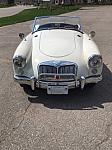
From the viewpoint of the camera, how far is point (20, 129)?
5008 mm

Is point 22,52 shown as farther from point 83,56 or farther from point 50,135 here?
point 50,135

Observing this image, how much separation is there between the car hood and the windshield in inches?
11.9

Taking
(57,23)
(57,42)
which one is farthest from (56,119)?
(57,23)

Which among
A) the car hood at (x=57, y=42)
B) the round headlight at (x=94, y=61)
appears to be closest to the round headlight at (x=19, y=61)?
the car hood at (x=57, y=42)

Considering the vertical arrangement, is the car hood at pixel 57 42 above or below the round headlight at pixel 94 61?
above

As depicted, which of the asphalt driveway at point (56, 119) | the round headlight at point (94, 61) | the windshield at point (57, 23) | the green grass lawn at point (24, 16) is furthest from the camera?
the green grass lawn at point (24, 16)

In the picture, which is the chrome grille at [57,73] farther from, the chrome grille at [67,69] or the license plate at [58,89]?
the license plate at [58,89]

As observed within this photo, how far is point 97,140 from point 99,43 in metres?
8.50

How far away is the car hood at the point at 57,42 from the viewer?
645 centimetres

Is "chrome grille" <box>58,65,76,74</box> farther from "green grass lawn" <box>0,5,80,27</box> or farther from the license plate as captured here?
"green grass lawn" <box>0,5,80,27</box>

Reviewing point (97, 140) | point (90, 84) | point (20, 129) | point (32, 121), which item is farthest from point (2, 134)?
point (90, 84)

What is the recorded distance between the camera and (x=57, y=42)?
22.7 feet

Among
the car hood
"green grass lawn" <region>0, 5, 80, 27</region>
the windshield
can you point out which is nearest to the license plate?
the car hood

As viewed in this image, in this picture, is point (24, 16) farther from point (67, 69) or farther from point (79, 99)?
point (67, 69)
